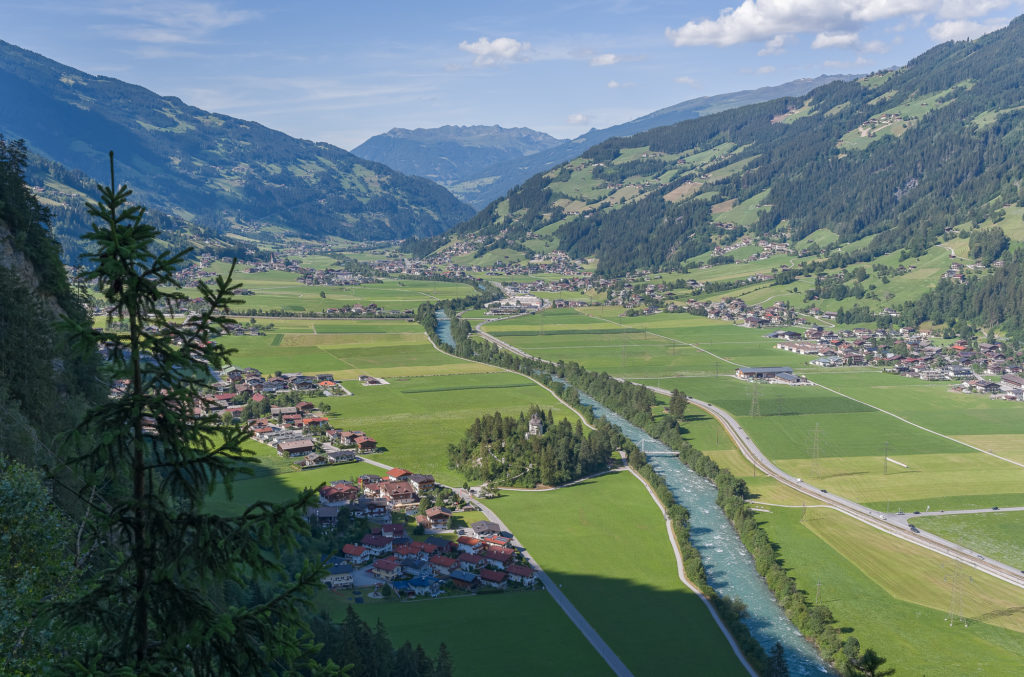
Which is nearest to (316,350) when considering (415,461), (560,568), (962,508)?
(415,461)

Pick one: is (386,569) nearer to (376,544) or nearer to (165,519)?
(376,544)

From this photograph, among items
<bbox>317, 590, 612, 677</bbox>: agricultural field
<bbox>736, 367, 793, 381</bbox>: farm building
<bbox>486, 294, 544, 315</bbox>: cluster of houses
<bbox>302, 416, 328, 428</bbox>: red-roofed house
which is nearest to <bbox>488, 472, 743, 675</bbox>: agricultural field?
<bbox>317, 590, 612, 677</bbox>: agricultural field

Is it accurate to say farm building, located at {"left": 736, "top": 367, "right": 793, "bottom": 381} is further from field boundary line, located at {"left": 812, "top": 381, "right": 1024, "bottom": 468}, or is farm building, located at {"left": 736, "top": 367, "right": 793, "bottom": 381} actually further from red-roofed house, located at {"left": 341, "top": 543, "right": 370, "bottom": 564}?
red-roofed house, located at {"left": 341, "top": 543, "right": 370, "bottom": 564}

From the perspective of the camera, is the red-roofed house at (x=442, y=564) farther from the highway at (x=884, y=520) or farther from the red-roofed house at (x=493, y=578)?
the highway at (x=884, y=520)

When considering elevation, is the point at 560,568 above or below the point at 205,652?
below

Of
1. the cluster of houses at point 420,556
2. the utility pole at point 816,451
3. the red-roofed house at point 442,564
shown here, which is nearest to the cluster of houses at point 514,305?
the utility pole at point 816,451

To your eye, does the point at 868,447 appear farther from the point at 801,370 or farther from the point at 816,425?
the point at 801,370
